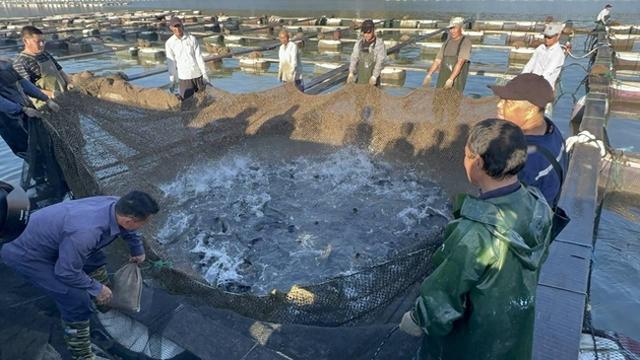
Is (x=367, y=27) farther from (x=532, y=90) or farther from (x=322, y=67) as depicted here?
(x=322, y=67)

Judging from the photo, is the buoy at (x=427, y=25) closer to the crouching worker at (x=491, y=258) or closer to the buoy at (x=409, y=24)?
the buoy at (x=409, y=24)

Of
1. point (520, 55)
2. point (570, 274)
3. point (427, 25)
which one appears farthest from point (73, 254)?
point (427, 25)

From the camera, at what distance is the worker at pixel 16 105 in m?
4.83

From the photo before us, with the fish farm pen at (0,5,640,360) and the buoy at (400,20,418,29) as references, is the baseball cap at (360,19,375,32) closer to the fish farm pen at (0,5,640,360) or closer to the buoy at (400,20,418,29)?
the fish farm pen at (0,5,640,360)

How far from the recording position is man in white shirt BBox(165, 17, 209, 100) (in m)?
7.94

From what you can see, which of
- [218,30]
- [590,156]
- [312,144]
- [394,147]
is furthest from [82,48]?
[590,156]

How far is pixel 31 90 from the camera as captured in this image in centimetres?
530

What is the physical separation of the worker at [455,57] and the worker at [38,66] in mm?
6984

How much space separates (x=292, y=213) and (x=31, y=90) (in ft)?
13.9

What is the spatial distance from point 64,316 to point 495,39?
92.1ft

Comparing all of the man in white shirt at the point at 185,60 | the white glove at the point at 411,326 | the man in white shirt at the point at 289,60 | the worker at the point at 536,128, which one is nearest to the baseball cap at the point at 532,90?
the worker at the point at 536,128

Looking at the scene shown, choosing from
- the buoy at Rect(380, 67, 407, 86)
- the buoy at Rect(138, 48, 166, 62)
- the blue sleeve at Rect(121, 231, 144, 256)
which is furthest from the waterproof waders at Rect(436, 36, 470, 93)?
the buoy at Rect(138, 48, 166, 62)

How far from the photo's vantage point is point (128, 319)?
346 centimetres

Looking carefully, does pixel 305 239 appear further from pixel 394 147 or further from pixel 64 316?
pixel 64 316
